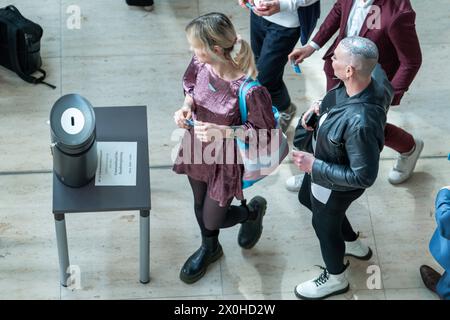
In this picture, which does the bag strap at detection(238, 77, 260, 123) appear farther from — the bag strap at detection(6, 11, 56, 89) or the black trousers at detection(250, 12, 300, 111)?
the bag strap at detection(6, 11, 56, 89)

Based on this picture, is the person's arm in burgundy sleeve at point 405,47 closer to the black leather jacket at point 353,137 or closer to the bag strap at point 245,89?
the black leather jacket at point 353,137

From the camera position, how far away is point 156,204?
4691mm

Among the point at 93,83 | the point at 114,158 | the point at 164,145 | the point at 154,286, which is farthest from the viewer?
the point at 93,83

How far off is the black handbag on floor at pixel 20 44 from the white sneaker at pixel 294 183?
1.68 m

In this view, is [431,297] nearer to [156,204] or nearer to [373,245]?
[373,245]

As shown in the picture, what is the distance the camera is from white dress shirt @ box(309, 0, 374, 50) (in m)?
3.91

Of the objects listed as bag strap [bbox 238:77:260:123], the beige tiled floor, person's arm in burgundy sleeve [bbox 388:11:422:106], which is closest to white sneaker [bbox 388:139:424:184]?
the beige tiled floor

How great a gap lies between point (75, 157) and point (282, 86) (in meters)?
1.72

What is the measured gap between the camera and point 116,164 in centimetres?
388

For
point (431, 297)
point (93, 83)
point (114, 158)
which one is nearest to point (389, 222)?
point (431, 297)

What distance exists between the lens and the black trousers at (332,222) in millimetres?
3732

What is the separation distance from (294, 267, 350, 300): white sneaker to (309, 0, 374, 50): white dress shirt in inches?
48.8

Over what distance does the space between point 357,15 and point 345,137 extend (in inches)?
33.3

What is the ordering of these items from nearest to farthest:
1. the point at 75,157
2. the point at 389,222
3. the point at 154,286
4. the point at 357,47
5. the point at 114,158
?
the point at 357,47 → the point at 75,157 → the point at 114,158 → the point at 154,286 → the point at 389,222
